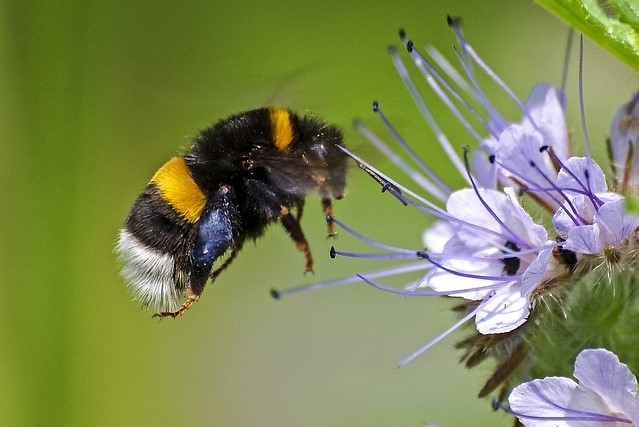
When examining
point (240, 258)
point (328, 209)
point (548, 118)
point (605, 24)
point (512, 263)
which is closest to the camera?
point (605, 24)

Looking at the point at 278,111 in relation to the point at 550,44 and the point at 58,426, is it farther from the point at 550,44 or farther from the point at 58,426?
the point at 550,44

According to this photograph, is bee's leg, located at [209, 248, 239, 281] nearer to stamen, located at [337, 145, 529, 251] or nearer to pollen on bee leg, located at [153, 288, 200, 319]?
pollen on bee leg, located at [153, 288, 200, 319]

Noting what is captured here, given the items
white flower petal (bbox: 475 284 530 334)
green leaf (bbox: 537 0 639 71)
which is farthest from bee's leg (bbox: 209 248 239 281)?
green leaf (bbox: 537 0 639 71)

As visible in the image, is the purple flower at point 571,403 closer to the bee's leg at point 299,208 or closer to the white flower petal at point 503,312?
the white flower petal at point 503,312

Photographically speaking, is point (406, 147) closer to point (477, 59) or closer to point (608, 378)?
point (477, 59)

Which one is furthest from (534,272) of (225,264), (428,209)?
(225,264)

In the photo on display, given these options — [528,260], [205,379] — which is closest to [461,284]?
[528,260]
